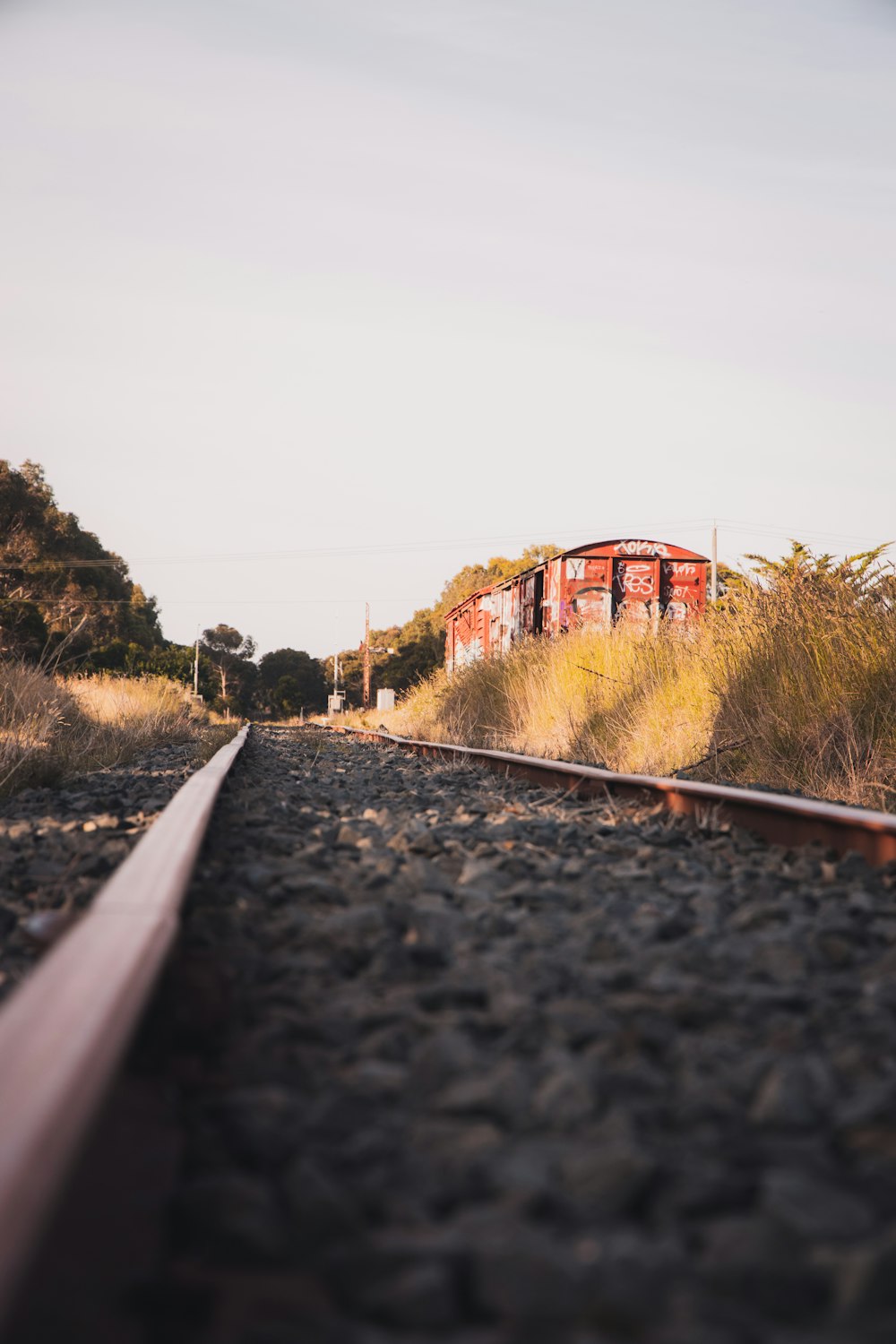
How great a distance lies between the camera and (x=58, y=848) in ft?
13.5

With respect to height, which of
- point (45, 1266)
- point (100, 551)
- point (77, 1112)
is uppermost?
point (100, 551)

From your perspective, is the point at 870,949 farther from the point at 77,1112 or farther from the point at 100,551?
the point at 100,551

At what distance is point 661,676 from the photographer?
9156 mm

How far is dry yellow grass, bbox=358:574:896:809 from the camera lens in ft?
20.1

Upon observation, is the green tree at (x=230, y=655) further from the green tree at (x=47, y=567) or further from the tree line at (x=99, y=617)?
the green tree at (x=47, y=567)

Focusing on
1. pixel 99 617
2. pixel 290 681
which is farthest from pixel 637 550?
pixel 290 681

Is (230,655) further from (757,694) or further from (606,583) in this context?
(757,694)

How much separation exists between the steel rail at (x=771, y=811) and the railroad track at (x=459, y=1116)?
30.0 inches

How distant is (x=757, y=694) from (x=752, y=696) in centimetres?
8

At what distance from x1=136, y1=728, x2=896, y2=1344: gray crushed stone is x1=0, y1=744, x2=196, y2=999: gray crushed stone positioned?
427 mm

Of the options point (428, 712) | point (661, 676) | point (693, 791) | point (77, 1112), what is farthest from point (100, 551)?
point (77, 1112)

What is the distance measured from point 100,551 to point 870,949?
4028 cm

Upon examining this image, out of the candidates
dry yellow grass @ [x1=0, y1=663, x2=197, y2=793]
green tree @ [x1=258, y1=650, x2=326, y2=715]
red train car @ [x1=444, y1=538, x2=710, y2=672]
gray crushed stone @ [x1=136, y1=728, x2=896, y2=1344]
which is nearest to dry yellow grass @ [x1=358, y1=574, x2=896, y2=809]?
gray crushed stone @ [x1=136, y1=728, x2=896, y2=1344]

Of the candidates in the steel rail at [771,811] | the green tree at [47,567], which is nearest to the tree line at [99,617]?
the green tree at [47,567]
